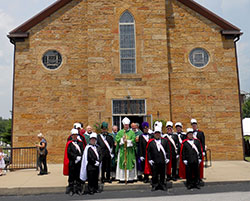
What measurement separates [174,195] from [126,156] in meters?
1.86

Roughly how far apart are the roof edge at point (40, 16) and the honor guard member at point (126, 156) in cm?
813

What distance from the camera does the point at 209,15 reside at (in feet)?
42.7

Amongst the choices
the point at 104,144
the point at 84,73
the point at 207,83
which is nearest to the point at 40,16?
the point at 84,73

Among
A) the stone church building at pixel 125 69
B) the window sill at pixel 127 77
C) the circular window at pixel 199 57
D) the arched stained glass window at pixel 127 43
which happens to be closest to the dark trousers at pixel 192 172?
the stone church building at pixel 125 69

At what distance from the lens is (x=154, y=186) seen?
724cm

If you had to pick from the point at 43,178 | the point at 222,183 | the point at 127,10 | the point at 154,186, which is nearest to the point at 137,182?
the point at 154,186

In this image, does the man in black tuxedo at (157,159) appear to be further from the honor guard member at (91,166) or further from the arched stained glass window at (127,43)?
the arched stained glass window at (127,43)

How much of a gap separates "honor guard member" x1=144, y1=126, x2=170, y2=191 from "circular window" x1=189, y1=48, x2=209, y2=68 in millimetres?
6736

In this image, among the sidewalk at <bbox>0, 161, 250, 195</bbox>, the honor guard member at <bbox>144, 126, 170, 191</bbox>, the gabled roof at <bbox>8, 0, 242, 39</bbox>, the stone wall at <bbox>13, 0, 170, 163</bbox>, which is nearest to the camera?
the honor guard member at <bbox>144, 126, 170, 191</bbox>

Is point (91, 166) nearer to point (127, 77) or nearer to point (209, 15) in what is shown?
point (127, 77)

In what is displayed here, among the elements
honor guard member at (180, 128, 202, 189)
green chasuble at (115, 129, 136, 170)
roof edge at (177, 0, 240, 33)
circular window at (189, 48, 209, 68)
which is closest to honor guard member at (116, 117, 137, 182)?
green chasuble at (115, 129, 136, 170)

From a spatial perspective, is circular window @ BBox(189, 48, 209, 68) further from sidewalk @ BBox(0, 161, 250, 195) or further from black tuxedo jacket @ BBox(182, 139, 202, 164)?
black tuxedo jacket @ BBox(182, 139, 202, 164)

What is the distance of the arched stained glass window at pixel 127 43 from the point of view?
12.4 metres

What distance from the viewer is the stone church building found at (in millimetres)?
12102
